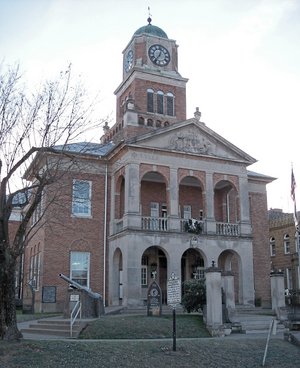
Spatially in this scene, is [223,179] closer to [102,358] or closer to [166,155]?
[166,155]

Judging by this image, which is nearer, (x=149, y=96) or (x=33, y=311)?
(x=33, y=311)

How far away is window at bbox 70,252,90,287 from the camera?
2991 cm

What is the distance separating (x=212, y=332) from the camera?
1869 cm

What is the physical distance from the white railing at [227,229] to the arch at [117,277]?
6176 mm

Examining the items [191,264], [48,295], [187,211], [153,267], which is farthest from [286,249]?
[48,295]

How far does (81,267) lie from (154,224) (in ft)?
17.3

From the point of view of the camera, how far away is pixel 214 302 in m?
19.1

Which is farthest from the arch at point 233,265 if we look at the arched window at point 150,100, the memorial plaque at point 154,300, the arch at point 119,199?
the arched window at point 150,100

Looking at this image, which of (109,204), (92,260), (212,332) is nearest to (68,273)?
(92,260)

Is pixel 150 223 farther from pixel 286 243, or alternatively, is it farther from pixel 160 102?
pixel 286 243

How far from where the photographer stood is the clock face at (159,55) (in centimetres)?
3934

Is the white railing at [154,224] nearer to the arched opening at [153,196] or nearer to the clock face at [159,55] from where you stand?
the arched opening at [153,196]

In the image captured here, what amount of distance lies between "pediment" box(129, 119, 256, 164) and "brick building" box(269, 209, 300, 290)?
15.7m

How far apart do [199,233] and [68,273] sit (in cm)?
805
